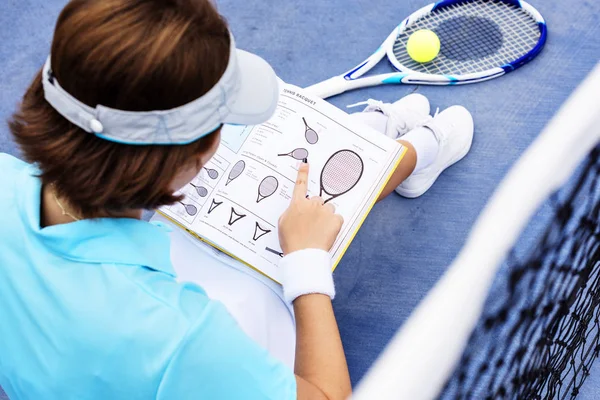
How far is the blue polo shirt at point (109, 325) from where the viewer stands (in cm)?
78

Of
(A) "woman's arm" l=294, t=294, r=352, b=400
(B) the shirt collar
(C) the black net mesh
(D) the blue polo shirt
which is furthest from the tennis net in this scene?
(B) the shirt collar

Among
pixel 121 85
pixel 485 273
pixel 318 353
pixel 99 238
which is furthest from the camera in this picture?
pixel 318 353

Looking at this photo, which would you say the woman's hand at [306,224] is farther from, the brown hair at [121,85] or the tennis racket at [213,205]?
the brown hair at [121,85]

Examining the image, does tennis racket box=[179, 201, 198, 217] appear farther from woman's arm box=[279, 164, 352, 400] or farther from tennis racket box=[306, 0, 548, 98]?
tennis racket box=[306, 0, 548, 98]

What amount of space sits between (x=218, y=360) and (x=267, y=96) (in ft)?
1.16

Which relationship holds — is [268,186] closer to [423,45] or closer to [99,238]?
[99,238]

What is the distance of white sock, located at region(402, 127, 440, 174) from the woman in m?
0.70

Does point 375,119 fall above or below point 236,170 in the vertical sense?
above

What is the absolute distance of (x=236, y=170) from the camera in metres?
1.32

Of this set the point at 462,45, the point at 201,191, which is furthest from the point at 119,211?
the point at 462,45

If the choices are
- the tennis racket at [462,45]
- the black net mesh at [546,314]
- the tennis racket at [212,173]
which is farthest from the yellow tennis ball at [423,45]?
the tennis racket at [212,173]

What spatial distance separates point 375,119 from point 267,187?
0.42 m

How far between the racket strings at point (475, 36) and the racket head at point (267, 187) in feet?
2.47

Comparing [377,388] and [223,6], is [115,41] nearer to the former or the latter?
[377,388]
